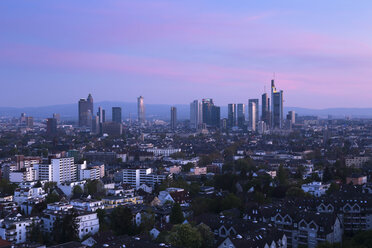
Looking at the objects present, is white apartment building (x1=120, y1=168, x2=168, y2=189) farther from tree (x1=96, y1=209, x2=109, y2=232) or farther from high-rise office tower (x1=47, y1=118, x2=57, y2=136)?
high-rise office tower (x1=47, y1=118, x2=57, y2=136)

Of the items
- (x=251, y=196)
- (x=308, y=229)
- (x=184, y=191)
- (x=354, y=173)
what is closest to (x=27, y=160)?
(x=184, y=191)

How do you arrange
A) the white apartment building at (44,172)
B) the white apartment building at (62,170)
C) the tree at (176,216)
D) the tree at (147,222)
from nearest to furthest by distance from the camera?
1. the tree at (147,222)
2. the tree at (176,216)
3. the white apartment building at (44,172)
4. the white apartment building at (62,170)

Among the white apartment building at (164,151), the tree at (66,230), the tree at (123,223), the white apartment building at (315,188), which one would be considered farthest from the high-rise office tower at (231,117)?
the tree at (66,230)

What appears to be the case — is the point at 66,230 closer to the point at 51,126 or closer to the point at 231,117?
the point at 51,126

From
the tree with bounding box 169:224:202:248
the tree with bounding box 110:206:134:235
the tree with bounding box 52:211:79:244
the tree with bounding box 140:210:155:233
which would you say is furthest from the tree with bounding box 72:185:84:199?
the tree with bounding box 169:224:202:248

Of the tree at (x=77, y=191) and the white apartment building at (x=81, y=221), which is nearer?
the white apartment building at (x=81, y=221)

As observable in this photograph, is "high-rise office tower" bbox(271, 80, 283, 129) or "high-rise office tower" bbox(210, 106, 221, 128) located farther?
"high-rise office tower" bbox(210, 106, 221, 128)

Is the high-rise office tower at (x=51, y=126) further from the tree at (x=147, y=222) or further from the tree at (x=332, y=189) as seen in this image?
the tree at (x=147, y=222)
